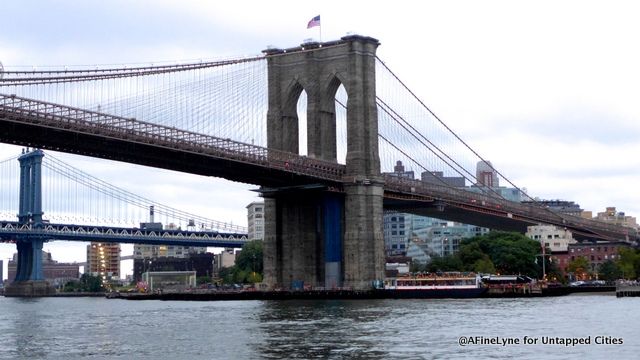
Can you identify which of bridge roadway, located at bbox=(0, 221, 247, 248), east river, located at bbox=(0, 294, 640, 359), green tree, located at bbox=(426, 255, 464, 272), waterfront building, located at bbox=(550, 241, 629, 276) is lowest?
east river, located at bbox=(0, 294, 640, 359)

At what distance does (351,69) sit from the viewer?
9712 cm

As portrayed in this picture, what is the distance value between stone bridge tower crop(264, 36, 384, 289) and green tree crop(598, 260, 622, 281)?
45.4 metres

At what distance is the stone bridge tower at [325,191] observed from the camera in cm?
9612

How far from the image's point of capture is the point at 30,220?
162 metres

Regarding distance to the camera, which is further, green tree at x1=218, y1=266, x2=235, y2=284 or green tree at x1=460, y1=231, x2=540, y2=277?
green tree at x1=218, y1=266, x2=235, y2=284

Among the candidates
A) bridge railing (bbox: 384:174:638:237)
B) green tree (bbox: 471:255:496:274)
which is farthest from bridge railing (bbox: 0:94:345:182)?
green tree (bbox: 471:255:496:274)

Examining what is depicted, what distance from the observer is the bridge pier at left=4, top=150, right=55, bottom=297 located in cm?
16225

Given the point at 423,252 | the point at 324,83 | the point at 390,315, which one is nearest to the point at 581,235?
the point at 423,252

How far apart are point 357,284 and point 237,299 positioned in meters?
13.4

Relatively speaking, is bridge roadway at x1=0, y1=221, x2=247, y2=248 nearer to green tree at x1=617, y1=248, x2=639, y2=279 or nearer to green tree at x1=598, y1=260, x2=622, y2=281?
green tree at x1=598, y1=260, x2=622, y2=281

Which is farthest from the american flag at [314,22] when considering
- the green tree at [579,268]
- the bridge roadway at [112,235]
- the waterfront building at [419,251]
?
the waterfront building at [419,251]

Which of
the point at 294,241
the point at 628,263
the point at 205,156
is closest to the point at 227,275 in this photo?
the point at 628,263

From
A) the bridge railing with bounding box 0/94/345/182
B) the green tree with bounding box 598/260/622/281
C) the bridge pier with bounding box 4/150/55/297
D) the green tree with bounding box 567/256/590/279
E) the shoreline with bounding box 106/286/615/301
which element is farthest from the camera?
the bridge pier with bounding box 4/150/55/297

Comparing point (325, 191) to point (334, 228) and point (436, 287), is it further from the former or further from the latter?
point (436, 287)
